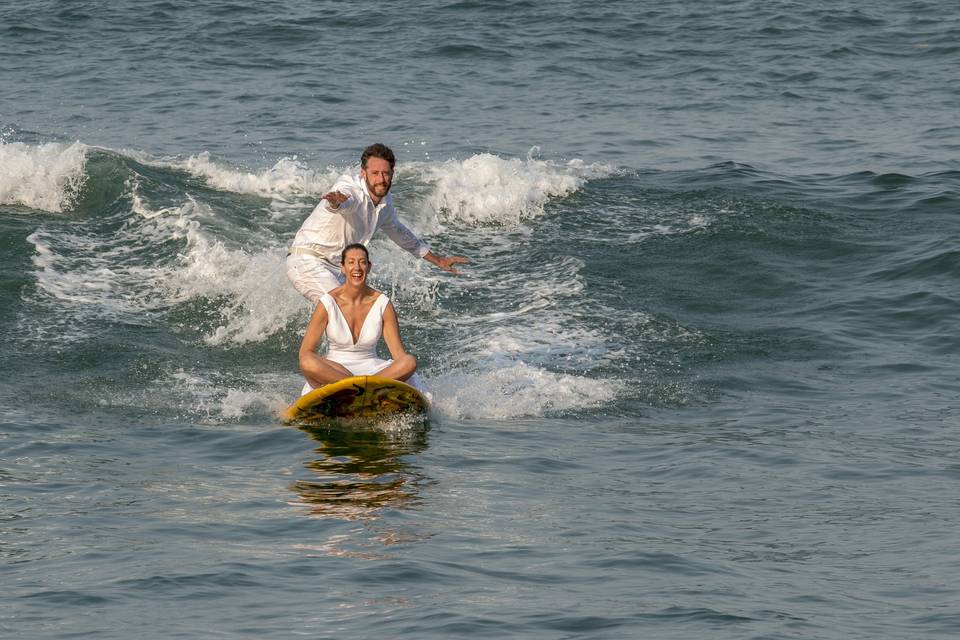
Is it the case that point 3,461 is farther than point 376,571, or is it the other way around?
point 3,461

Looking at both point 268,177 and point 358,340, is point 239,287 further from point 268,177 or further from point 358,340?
point 358,340

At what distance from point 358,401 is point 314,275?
1175 millimetres

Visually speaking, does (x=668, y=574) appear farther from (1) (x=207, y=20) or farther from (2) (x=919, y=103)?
(1) (x=207, y=20)

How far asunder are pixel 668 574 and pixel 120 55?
2217cm

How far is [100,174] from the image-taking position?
1853 cm

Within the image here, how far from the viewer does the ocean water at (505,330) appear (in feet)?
24.3

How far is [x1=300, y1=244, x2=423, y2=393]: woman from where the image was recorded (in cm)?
1048

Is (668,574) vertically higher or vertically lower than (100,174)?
lower

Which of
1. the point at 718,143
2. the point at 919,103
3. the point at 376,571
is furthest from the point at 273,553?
the point at 919,103

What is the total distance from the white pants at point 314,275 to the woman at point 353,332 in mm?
299

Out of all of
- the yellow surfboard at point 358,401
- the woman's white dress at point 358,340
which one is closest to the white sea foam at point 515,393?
Answer: the yellow surfboard at point 358,401

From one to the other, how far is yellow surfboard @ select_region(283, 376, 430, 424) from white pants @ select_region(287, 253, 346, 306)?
0.88 metres

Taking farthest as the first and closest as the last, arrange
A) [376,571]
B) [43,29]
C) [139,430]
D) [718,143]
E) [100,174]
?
Answer: 1. [43,29]
2. [718,143]
3. [100,174]
4. [139,430]
5. [376,571]

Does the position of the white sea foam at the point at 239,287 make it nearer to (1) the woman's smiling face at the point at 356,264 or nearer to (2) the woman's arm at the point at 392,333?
(2) the woman's arm at the point at 392,333
